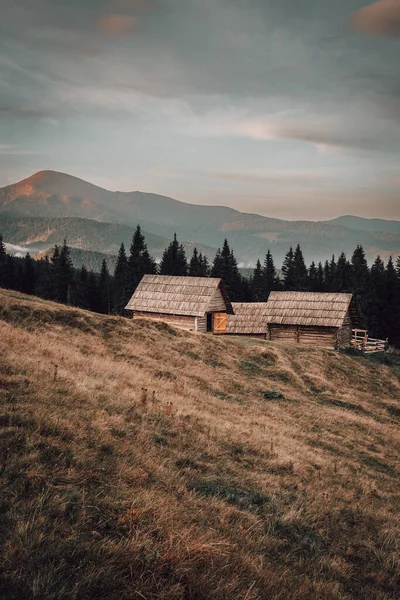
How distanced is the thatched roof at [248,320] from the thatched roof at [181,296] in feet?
14.7

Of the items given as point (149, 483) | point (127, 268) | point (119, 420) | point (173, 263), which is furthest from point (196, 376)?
point (173, 263)

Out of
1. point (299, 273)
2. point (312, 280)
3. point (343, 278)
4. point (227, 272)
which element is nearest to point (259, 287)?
point (299, 273)

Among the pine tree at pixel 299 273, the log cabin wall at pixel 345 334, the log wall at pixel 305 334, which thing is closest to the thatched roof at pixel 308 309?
the log wall at pixel 305 334

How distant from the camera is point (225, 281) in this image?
223 feet

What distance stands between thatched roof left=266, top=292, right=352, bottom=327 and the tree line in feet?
65.0

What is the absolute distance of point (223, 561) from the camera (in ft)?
14.9

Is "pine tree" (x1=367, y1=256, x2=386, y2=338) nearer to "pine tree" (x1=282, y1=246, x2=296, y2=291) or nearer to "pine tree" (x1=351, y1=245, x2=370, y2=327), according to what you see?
"pine tree" (x1=351, y1=245, x2=370, y2=327)

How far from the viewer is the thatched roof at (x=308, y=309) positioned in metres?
40.0

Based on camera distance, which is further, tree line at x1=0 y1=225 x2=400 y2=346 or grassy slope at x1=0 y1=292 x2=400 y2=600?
tree line at x1=0 y1=225 x2=400 y2=346

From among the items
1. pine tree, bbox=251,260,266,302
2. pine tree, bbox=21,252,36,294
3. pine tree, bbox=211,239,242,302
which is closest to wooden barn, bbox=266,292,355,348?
→ pine tree, bbox=211,239,242,302

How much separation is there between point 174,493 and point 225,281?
205 feet

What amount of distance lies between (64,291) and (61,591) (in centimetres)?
6695

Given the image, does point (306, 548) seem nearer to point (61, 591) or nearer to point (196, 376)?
point (61, 591)

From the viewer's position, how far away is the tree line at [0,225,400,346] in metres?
65.2
